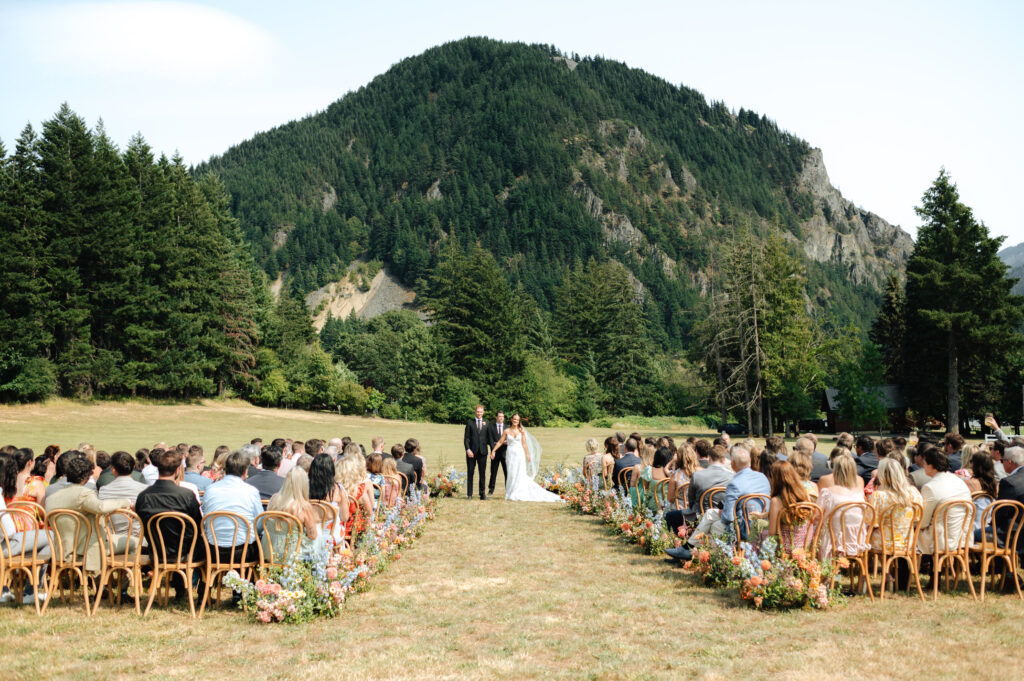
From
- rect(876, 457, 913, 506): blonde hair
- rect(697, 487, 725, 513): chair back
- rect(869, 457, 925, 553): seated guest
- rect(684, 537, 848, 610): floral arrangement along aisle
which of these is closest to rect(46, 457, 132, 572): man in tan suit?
rect(684, 537, 848, 610): floral arrangement along aisle

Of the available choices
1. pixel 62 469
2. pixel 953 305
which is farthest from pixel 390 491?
pixel 953 305

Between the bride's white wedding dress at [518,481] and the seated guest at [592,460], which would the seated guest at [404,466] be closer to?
the seated guest at [592,460]

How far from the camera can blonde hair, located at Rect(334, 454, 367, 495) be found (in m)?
9.47

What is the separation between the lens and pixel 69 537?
7574mm

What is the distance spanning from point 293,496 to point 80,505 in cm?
212

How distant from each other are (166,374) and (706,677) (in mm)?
58583

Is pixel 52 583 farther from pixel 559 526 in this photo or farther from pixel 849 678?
pixel 559 526

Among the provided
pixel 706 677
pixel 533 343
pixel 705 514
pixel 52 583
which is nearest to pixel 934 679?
pixel 706 677

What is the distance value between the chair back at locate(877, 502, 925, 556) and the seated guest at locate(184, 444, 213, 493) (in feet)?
26.2

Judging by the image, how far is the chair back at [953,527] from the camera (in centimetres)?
773

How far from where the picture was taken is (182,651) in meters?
6.14

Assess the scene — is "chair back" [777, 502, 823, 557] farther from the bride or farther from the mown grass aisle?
the bride

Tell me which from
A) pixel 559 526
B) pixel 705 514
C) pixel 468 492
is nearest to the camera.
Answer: pixel 705 514

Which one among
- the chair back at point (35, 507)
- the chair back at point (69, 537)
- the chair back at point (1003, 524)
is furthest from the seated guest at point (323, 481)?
the chair back at point (1003, 524)
